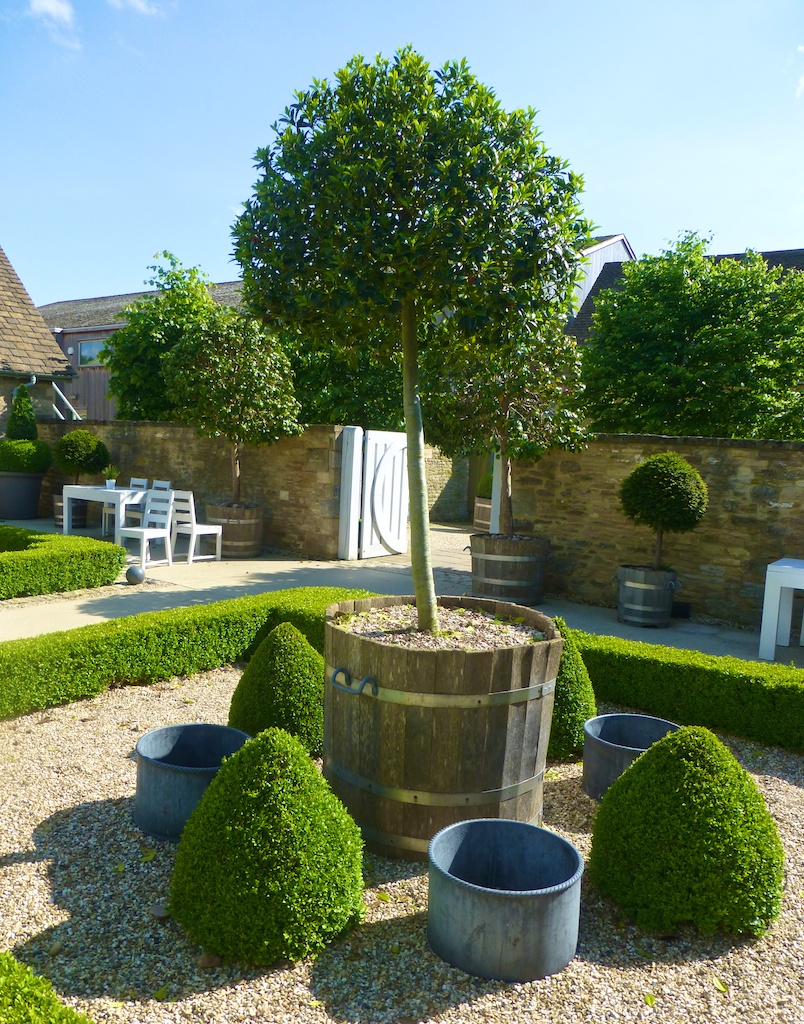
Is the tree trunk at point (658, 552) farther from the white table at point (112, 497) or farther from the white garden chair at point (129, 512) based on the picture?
the white garden chair at point (129, 512)

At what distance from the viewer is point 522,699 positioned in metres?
3.35

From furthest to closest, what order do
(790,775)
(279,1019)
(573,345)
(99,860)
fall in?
1. (573,345)
2. (790,775)
3. (99,860)
4. (279,1019)

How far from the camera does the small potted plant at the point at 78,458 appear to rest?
13590 millimetres

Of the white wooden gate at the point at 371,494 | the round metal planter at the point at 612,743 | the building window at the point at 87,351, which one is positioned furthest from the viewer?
the building window at the point at 87,351

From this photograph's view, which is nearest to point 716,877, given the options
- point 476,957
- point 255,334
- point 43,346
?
point 476,957

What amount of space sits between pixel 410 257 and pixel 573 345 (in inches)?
238

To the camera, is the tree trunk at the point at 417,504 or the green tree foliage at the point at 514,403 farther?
the green tree foliage at the point at 514,403

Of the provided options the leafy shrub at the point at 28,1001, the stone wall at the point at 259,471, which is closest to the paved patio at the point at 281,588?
the stone wall at the point at 259,471

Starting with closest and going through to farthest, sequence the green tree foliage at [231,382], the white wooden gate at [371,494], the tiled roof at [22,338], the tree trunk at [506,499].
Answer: the tree trunk at [506,499]
the green tree foliage at [231,382]
the white wooden gate at [371,494]
the tiled roof at [22,338]

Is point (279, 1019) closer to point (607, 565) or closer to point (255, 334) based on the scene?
point (607, 565)

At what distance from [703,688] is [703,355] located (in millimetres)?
8422

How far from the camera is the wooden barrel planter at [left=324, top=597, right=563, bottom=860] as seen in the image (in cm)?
324

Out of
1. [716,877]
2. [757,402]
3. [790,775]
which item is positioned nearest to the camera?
[716,877]

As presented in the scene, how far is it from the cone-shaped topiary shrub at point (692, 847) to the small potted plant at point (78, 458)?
12.2 metres
